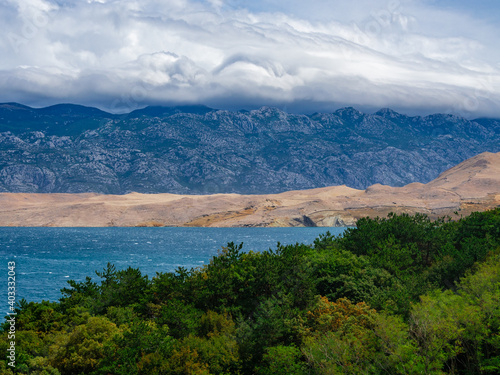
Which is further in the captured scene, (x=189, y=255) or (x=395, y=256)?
(x=189, y=255)

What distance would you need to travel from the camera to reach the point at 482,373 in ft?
105

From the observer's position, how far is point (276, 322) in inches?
1516

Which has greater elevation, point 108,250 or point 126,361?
point 126,361

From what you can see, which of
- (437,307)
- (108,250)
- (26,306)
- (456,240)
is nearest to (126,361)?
(26,306)

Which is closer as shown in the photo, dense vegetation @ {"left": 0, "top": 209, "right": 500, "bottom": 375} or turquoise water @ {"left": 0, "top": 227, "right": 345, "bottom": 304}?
dense vegetation @ {"left": 0, "top": 209, "right": 500, "bottom": 375}

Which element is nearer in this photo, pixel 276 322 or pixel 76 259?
pixel 276 322

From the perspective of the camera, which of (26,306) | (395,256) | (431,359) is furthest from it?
(395,256)

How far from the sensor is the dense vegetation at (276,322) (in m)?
32.1

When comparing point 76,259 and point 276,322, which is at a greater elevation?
point 276,322

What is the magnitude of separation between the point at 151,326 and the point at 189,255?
276ft

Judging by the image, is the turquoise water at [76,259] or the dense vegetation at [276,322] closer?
the dense vegetation at [276,322]

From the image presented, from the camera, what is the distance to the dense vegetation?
32.1 m

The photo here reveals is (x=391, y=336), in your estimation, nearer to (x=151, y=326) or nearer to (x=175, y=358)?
(x=175, y=358)

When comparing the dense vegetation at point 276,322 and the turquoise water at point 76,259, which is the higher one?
the dense vegetation at point 276,322
